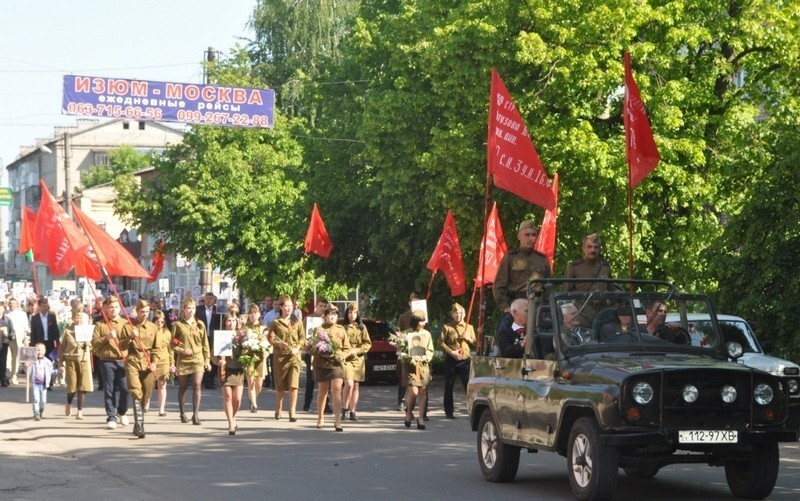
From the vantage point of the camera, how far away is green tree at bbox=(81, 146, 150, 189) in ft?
384

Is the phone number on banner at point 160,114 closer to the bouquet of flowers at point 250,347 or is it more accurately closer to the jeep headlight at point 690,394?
the bouquet of flowers at point 250,347

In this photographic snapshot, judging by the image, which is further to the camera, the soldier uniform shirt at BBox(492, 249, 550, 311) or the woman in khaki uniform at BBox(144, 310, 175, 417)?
the woman in khaki uniform at BBox(144, 310, 175, 417)

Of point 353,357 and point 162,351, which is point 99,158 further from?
point 162,351

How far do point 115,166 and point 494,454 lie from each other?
352 feet

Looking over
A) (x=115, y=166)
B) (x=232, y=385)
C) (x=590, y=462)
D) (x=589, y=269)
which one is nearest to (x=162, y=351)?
(x=232, y=385)

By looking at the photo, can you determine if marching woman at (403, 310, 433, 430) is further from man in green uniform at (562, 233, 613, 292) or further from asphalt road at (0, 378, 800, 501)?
man in green uniform at (562, 233, 613, 292)

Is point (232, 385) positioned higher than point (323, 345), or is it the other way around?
point (323, 345)

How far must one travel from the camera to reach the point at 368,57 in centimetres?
3919

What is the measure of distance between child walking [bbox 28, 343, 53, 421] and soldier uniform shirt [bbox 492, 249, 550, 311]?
9839 mm

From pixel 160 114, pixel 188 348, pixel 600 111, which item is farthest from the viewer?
pixel 160 114

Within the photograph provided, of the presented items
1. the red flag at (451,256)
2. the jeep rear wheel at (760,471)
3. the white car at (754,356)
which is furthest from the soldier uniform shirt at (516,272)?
the red flag at (451,256)

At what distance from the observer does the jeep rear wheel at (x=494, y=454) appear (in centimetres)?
1370

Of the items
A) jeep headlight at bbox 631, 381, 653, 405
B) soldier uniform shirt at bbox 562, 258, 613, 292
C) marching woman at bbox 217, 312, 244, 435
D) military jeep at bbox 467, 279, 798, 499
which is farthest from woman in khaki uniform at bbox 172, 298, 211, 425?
jeep headlight at bbox 631, 381, 653, 405

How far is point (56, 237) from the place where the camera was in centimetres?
2700
